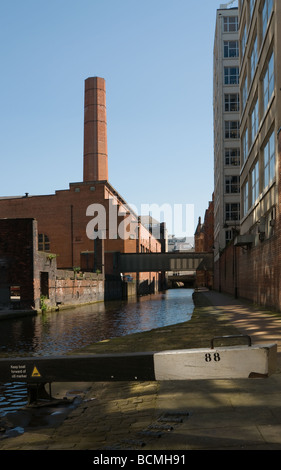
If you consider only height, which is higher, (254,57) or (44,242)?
(254,57)

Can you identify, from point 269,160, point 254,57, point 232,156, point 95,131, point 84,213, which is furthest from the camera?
point 95,131

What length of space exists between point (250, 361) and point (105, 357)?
175 cm

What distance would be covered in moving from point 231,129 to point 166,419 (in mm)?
50583

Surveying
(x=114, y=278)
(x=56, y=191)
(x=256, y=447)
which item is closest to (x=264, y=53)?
(x=256, y=447)

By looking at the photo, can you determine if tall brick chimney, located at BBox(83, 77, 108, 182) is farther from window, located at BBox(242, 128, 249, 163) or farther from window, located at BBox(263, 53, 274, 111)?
window, located at BBox(263, 53, 274, 111)

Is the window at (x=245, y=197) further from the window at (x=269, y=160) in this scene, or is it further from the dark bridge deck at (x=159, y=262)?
the dark bridge deck at (x=159, y=262)

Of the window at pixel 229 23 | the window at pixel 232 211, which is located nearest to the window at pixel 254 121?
the window at pixel 232 211

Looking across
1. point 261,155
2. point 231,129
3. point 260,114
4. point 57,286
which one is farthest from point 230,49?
point 57,286

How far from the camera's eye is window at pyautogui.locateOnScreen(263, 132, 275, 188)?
19.7 m

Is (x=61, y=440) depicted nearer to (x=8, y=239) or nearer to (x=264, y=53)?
(x=264, y=53)

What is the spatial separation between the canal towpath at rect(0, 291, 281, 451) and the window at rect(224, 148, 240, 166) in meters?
47.1

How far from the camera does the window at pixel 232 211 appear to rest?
167 feet

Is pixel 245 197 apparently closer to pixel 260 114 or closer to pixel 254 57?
pixel 260 114

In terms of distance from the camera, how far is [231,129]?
170 ft
